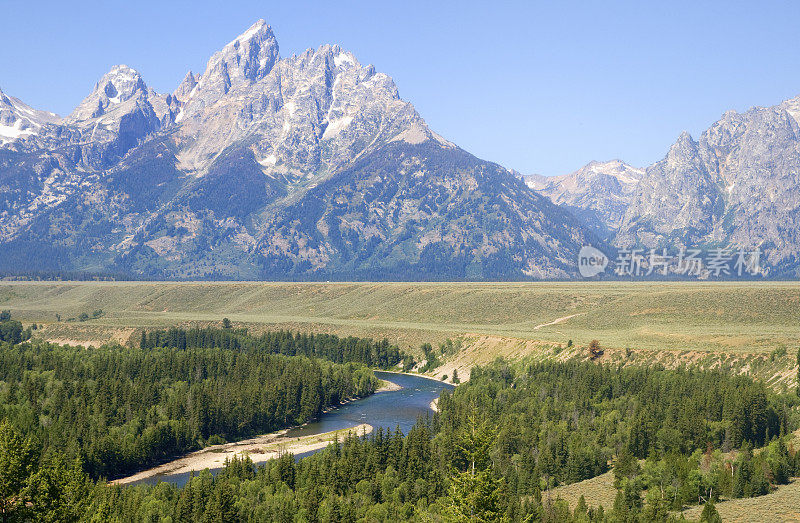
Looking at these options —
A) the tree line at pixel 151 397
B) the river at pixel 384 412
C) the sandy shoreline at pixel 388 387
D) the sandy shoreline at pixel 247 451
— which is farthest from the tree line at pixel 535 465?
the sandy shoreline at pixel 388 387

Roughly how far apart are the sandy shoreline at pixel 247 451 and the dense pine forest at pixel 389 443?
316cm

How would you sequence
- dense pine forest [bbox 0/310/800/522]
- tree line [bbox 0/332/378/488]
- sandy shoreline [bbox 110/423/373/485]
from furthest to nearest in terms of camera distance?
tree line [bbox 0/332/378/488] < sandy shoreline [bbox 110/423/373/485] < dense pine forest [bbox 0/310/800/522]

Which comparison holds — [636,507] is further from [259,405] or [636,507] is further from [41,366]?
[41,366]

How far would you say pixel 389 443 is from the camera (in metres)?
103

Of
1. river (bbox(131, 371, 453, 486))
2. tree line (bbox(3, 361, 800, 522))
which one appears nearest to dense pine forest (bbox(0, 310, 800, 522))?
tree line (bbox(3, 361, 800, 522))

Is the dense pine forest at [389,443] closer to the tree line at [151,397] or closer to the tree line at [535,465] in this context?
the tree line at [535,465]

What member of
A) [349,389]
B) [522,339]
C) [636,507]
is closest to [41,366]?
[349,389]

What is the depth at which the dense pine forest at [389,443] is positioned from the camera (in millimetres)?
72812

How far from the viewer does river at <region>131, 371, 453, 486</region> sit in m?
138

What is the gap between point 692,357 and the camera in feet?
504

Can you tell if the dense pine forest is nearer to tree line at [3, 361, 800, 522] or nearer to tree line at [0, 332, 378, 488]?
tree line at [3, 361, 800, 522]

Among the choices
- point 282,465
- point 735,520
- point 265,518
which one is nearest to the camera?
point 735,520

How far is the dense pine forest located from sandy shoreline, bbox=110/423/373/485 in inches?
124

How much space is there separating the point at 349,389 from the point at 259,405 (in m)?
33.5
